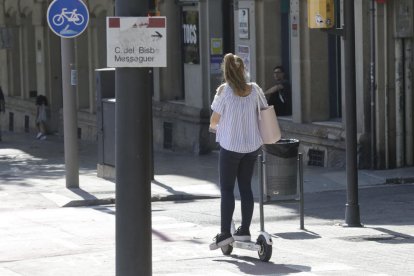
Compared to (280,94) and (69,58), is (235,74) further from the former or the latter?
(280,94)

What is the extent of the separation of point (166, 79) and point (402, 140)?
819 centimetres

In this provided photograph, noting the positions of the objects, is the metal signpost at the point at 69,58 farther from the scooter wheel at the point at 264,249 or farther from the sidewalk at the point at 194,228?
the scooter wheel at the point at 264,249

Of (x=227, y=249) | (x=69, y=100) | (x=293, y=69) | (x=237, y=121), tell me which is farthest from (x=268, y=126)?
(x=293, y=69)

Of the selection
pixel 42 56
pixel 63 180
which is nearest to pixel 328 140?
pixel 63 180

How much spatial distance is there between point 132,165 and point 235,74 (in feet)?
9.74

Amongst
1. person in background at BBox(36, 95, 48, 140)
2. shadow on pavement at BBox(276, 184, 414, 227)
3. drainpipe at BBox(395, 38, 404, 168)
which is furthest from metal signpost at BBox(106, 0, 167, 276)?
person in background at BBox(36, 95, 48, 140)

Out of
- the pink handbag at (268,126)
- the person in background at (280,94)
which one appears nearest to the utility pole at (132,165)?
the pink handbag at (268,126)

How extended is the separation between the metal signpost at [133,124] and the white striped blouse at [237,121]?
107 inches

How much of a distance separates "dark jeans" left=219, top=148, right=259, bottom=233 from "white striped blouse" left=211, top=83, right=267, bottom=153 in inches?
3.1

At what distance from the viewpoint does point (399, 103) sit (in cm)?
1867

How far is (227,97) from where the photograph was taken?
984 cm

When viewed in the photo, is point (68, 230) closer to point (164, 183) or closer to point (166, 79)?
point (164, 183)

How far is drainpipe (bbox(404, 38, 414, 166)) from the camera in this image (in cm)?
1858

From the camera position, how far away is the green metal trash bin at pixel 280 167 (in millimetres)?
11375
